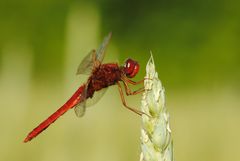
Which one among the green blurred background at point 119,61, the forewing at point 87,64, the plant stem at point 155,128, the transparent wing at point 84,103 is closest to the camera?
the plant stem at point 155,128

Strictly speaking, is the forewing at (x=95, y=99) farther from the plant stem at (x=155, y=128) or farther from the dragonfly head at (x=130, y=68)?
the plant stem at (x=155, y=128)

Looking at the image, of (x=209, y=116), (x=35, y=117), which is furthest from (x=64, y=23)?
(x=209, y=116)

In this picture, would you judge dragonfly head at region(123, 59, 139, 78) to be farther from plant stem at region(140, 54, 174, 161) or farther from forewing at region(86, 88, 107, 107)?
plant stem at region(140, 54, 174, 161)

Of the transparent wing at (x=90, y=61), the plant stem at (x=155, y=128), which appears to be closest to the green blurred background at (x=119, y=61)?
the transparent wing at (x=90, y=61)

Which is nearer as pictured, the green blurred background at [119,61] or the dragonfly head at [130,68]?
the dragonfly head at [130,68]

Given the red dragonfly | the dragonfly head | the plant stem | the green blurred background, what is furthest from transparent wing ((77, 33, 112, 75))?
the green blurred background

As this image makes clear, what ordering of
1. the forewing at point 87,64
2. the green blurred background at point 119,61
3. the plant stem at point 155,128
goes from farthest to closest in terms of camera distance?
the green blurred background at point 119,61, the forewing at point 87,64, the plant stem at point 155,128
